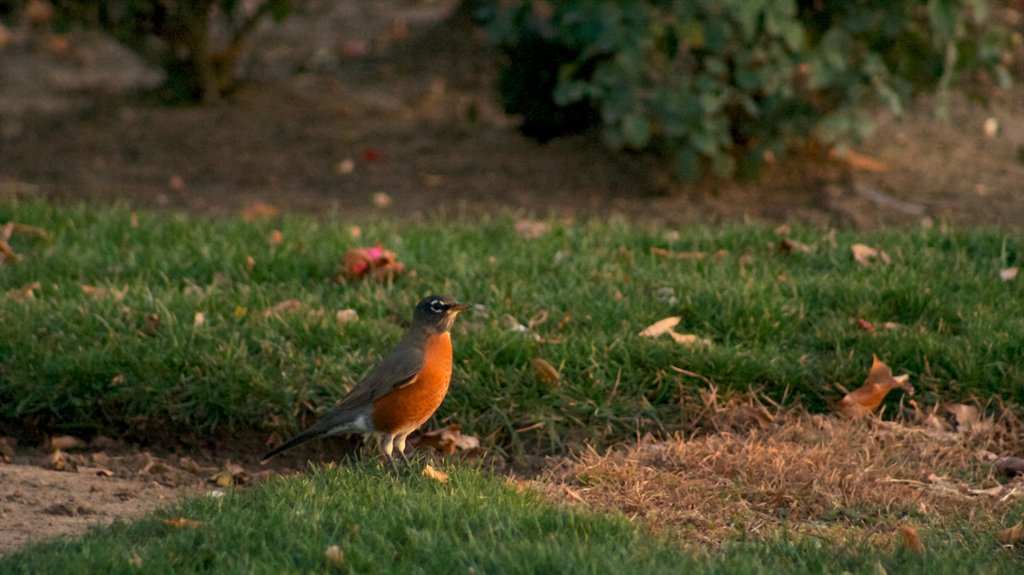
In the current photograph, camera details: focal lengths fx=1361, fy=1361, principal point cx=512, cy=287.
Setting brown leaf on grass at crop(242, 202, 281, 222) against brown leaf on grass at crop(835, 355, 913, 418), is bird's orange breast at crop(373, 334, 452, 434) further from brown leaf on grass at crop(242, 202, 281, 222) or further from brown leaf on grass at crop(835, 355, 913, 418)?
brown leaf on grass at crop(242, 202, 281, 222)

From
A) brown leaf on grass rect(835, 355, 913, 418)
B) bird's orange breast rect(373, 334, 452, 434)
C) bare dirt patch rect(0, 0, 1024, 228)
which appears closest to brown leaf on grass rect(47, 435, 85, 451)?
bird's orange breast rect(373, 334, 452, 434)

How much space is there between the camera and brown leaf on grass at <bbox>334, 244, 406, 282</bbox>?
630 cm

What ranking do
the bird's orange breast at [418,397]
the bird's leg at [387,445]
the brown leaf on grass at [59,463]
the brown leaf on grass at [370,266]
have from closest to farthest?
the bird's orange breast at [418,397] < the bird's leg at [387,445] < the brown leaf on grass at [59,463] < the brown leaf on grass at [370,266]

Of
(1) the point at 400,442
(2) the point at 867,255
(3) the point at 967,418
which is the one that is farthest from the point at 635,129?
(1) the point at 400,442

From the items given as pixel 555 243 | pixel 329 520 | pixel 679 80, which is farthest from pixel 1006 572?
pixel 679 80

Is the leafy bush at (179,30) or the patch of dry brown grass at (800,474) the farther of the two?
the leafy bush at (179,30)

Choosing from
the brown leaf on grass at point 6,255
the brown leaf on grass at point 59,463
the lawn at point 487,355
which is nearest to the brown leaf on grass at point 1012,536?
the lawn at point 487,355

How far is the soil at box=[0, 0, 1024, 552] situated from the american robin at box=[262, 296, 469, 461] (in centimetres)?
342

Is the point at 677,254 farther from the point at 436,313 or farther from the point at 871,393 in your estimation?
the point at 436,313

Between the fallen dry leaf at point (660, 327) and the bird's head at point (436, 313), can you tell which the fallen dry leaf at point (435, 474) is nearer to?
the bird's head at point (436, 313)

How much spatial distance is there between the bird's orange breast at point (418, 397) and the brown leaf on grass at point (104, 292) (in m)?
1.87

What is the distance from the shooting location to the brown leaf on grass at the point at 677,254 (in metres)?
6.61

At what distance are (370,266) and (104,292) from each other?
1192mm

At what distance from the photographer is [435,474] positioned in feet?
14.4
